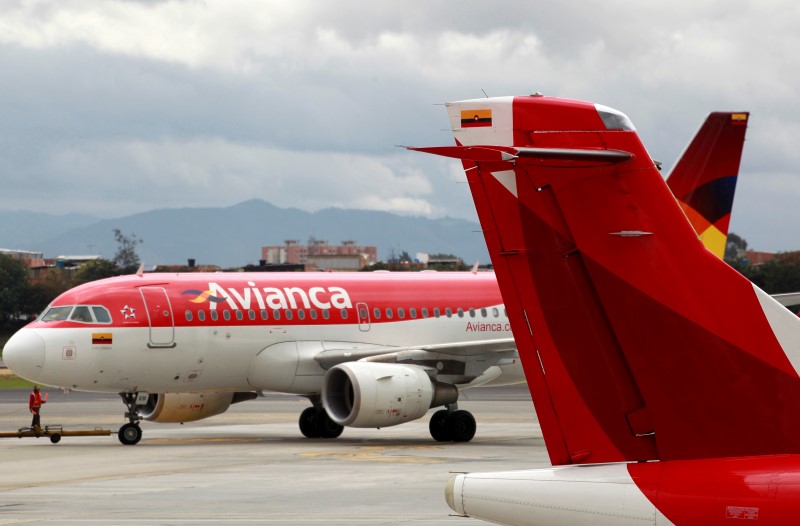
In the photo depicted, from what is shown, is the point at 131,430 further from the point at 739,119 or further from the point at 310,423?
the point at 739,119

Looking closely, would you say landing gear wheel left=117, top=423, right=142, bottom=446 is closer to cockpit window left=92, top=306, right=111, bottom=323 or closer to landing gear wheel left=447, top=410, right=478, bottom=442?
cockpit window left=92, top=306, right=111, bottom=323

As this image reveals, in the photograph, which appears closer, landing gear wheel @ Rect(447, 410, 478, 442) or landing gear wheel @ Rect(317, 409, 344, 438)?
landing gear wheel @ Rect(447, 410, 478, 442)

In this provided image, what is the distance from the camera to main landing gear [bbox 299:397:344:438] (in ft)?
104

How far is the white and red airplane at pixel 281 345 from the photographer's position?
28.5m

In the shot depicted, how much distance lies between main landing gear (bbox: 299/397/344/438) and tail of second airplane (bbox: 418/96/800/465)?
911 inches

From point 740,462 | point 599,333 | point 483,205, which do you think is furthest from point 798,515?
point 483,205

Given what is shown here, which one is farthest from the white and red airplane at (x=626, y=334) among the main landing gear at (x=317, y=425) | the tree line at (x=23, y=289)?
the tree line at (x=23, y=289)

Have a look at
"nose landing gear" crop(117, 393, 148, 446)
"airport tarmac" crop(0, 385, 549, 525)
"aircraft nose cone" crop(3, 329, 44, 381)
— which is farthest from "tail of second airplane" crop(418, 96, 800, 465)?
"nose landing gear" crop(117, 393, 148, 446)

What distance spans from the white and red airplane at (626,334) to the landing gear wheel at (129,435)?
22.1m

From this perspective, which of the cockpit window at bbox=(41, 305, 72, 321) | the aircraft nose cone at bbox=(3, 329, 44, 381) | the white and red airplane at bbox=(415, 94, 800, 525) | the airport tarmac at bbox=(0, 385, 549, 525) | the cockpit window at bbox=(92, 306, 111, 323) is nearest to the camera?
the white and red airplane at bbox=(415, 94, 800, 525)

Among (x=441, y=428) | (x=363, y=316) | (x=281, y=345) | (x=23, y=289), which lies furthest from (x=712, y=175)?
(x=23, y=289)

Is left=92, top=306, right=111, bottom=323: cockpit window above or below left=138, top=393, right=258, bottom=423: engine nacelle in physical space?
above

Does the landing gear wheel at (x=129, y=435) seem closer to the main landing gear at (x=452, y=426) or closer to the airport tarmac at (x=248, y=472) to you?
the airport tarmac at (x=248, y=472)

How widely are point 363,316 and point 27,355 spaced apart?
24.5 feet
